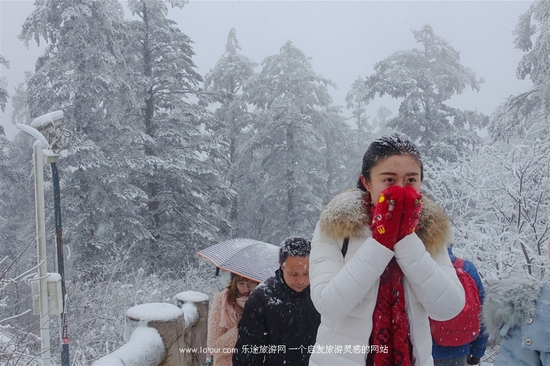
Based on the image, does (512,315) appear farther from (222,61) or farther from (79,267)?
(222,61)

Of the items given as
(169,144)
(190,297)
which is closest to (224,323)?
(190,297)

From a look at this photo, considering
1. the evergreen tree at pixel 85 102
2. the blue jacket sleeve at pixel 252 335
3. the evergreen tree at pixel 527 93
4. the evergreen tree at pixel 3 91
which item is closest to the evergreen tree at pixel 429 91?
the evergreen tree at pixel 527 93

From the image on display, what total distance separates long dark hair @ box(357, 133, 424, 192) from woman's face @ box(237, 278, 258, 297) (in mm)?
2051

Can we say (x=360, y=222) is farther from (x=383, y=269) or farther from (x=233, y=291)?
(x=233, y=291)

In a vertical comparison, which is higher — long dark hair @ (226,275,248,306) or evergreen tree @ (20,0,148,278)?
evergreen tree @ (20,0,148,278)

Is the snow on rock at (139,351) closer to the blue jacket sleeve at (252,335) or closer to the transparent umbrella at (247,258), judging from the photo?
the blue jacket sleeve at (252,335)

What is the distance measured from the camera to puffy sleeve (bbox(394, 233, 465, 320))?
152 centimetres

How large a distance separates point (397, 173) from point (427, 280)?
0.41m

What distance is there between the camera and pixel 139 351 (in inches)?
99.6

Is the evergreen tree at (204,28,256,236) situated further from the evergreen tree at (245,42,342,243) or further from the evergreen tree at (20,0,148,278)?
the evergreen tree at (20,0,148,278)

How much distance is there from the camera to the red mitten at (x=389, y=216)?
59.1 inches

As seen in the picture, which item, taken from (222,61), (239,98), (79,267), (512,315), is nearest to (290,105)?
(239,98)

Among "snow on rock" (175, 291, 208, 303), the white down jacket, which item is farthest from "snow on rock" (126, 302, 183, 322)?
the white down jacket

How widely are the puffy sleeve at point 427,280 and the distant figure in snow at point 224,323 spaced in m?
1.87
